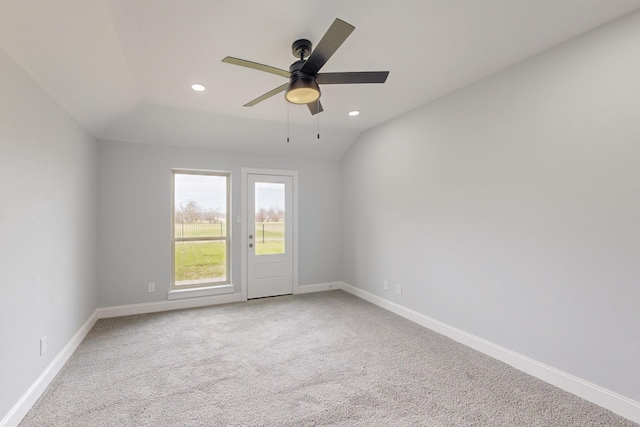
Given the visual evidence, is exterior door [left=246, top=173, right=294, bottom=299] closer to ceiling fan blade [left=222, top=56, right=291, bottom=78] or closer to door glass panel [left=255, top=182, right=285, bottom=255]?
door glass panel [left=255, top=182, right=285, bottom=255]

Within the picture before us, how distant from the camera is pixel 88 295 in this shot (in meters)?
3.49

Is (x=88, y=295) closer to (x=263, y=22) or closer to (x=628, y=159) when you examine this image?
(x=263, y=22)

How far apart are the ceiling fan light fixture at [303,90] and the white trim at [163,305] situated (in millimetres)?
3360

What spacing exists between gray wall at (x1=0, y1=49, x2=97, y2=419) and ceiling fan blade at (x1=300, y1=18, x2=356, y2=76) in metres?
1.89

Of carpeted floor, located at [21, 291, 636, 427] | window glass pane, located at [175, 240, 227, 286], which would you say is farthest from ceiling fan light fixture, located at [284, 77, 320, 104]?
window glass pane, located at [175, 240, 227, 286]

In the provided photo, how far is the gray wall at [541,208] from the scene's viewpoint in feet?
6.61

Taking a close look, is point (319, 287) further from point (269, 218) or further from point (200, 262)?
point (200, 262)

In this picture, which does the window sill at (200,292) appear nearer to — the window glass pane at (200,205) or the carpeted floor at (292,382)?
the carpeted floor at (292,382)

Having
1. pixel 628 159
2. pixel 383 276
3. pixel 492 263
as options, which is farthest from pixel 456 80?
pixel 383 276

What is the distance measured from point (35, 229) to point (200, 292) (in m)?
2.40

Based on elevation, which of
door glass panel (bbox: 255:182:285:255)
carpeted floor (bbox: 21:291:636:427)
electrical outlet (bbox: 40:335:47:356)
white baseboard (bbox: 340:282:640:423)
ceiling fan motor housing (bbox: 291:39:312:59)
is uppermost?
ceiling fan motor housing (bbox: 291:39:312:59)

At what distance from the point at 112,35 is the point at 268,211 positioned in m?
3.09

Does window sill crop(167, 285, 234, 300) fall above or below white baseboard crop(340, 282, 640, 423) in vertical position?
above

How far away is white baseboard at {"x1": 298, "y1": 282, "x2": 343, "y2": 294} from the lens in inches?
198
